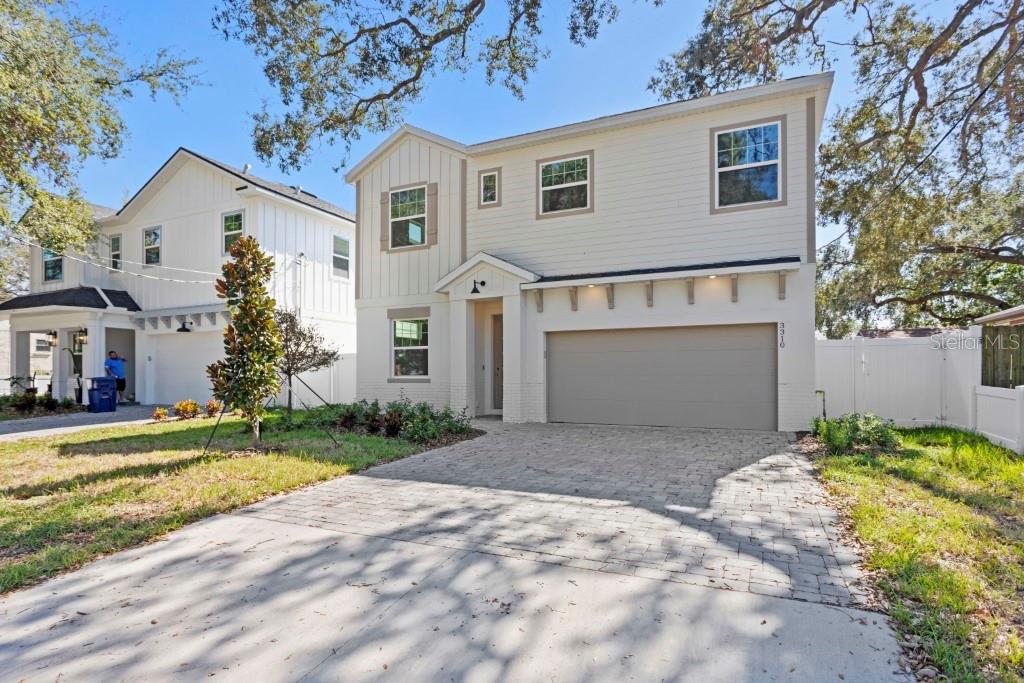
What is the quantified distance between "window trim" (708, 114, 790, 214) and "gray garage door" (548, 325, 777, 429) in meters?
2.24

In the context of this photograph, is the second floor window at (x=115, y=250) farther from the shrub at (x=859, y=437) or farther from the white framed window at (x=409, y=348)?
the shrub at (x=859, y=437)

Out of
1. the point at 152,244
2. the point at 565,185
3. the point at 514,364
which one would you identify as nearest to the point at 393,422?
the point at 514,364

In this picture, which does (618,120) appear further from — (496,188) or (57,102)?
(57,102)

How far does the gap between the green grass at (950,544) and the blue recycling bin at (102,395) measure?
16.2 m

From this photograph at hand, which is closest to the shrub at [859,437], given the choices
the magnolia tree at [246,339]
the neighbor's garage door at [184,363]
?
the magnolia tree at [246,339]

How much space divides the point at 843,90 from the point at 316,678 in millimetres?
15373

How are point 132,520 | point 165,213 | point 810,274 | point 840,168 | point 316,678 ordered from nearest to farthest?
point 316,678 → point 132,520 → point 810,274 → point 840,168 → point 165,213

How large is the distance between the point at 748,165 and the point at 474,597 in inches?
372

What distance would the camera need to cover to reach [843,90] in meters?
12.5

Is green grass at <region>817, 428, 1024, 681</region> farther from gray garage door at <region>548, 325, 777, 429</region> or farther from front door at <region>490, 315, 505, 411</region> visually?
front door at <region>490, 315, 505, 411</region>

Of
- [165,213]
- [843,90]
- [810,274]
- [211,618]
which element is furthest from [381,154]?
[211,618]

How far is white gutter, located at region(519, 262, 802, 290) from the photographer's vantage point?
9.22 meters

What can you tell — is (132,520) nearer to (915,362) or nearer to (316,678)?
(316,678)

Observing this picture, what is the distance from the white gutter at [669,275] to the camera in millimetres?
9219
